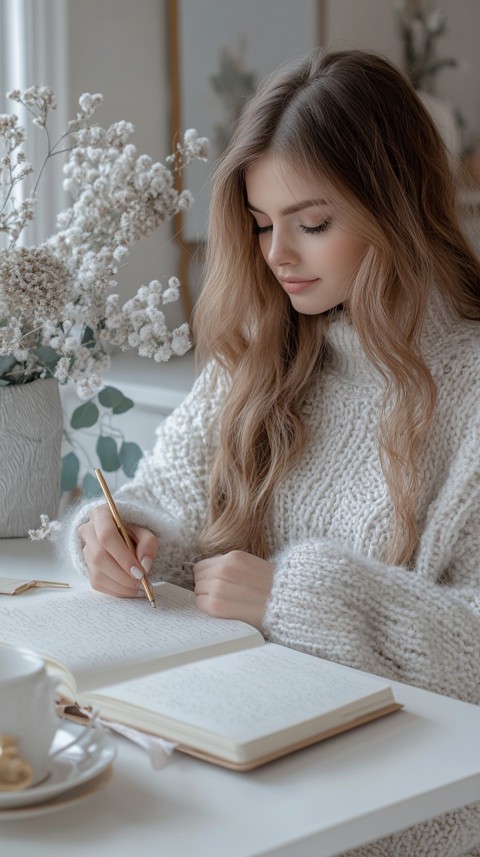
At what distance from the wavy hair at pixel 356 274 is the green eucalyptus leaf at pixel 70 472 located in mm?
414

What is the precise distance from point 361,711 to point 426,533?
15.8 inches

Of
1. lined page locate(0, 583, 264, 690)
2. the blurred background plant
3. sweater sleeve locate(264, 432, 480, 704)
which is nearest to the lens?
lined page locate(0, 583, 264, 690)

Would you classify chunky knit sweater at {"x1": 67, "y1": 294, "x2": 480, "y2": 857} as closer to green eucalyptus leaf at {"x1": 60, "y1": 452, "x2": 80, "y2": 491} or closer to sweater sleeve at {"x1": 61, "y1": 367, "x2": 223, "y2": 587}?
sweater sleeve at {"x1": 61, "y1": 367, "x2": 223, "y2": 587}

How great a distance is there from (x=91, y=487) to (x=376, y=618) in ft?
2.35

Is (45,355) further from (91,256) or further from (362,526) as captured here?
(362,526)

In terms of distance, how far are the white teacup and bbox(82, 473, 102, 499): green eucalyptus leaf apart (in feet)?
3.29

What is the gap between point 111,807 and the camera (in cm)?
74

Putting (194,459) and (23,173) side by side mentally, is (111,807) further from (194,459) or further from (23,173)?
(23,173)

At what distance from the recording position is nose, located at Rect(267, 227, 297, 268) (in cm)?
130

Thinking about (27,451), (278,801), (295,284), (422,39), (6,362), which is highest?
(422,39)

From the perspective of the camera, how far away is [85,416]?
5.44ft

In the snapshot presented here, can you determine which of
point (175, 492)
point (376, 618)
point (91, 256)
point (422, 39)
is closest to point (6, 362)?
point (91, 256)

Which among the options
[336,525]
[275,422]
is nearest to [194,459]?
[275,422]

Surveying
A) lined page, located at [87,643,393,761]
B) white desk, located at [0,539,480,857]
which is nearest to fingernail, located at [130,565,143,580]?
lined page, located at [87,643,393,761]
